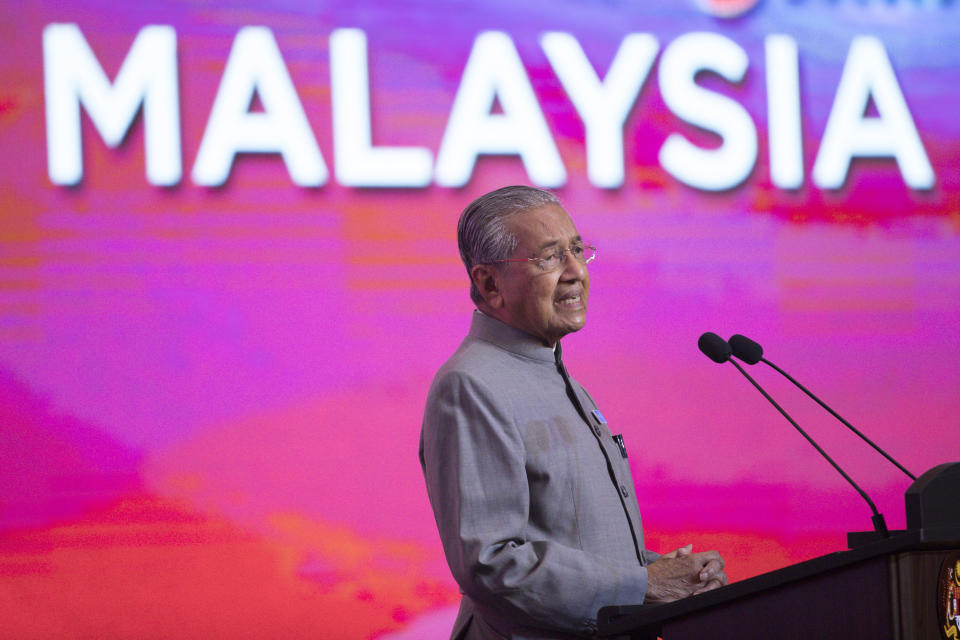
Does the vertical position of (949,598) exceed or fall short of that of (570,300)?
it falls short

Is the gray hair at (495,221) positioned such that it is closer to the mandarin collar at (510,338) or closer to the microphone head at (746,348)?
the mandarin collar at (510,338)

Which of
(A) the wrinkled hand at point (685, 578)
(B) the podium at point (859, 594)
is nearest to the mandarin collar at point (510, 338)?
(A) the wrinkled hand at point (685, 578)

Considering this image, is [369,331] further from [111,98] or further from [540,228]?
[540,228]

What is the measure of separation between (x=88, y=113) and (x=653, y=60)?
1.64 meters

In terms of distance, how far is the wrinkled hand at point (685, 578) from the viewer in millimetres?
1619

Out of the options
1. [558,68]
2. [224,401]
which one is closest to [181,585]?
[224,401]

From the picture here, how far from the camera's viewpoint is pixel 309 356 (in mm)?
3178

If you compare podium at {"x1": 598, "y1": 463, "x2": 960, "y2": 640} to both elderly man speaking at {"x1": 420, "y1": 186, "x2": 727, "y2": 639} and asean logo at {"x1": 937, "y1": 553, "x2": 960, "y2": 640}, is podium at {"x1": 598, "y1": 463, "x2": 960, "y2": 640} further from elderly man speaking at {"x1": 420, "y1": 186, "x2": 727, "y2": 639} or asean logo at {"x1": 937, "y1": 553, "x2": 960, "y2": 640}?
elderly man speaking at {"x1": 420, "y1": 186, "x2": 727, "y2": 639}

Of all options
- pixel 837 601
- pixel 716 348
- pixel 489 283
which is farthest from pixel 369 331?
pixel 837 601

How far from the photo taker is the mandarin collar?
1826mm

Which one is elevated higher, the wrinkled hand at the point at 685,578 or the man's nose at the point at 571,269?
the man's nose at the point at 571,269

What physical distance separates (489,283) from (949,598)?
2.79 ft

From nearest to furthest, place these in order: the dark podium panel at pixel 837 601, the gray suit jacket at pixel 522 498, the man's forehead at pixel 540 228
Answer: the dark podium panel at pixel 837 601, the gray suit jacket at pixel 522 498, the man's forehead at pixel 540 228

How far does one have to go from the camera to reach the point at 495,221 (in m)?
1.83
